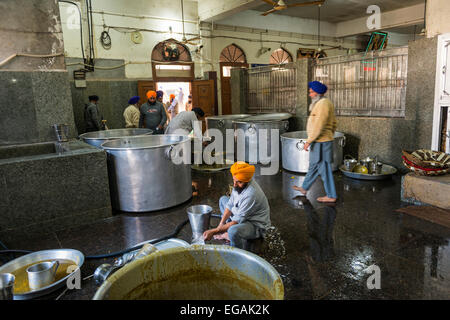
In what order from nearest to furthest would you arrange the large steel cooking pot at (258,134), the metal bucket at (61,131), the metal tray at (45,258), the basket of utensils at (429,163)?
the metal tray at (45,258) → the basket of utensils at (429,163) → the metal bucket at (61,131) → the large steel cooking pot at (258,134)

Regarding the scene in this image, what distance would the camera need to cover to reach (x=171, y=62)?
11750mm

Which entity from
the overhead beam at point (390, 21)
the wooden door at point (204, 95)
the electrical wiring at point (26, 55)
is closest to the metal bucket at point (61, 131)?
the electrical wiring at point (26, 55)

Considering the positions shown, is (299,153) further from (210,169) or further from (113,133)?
(113,133)

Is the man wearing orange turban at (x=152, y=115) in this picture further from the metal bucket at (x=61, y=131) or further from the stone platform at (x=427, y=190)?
the stone platform at (x=427, y=190)

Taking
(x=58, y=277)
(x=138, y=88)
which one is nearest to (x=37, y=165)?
(x=58, y=277)

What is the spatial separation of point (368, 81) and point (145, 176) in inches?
208

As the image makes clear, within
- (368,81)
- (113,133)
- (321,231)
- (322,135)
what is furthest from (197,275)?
(368,81)

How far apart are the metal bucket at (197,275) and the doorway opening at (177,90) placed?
35.1 feet

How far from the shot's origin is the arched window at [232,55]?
13.1 metres

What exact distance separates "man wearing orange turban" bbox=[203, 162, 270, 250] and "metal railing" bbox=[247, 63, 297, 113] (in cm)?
595

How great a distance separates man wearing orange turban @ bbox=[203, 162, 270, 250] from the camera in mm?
3100

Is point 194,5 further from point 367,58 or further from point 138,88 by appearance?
point 367,58

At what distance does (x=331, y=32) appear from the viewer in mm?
16344
